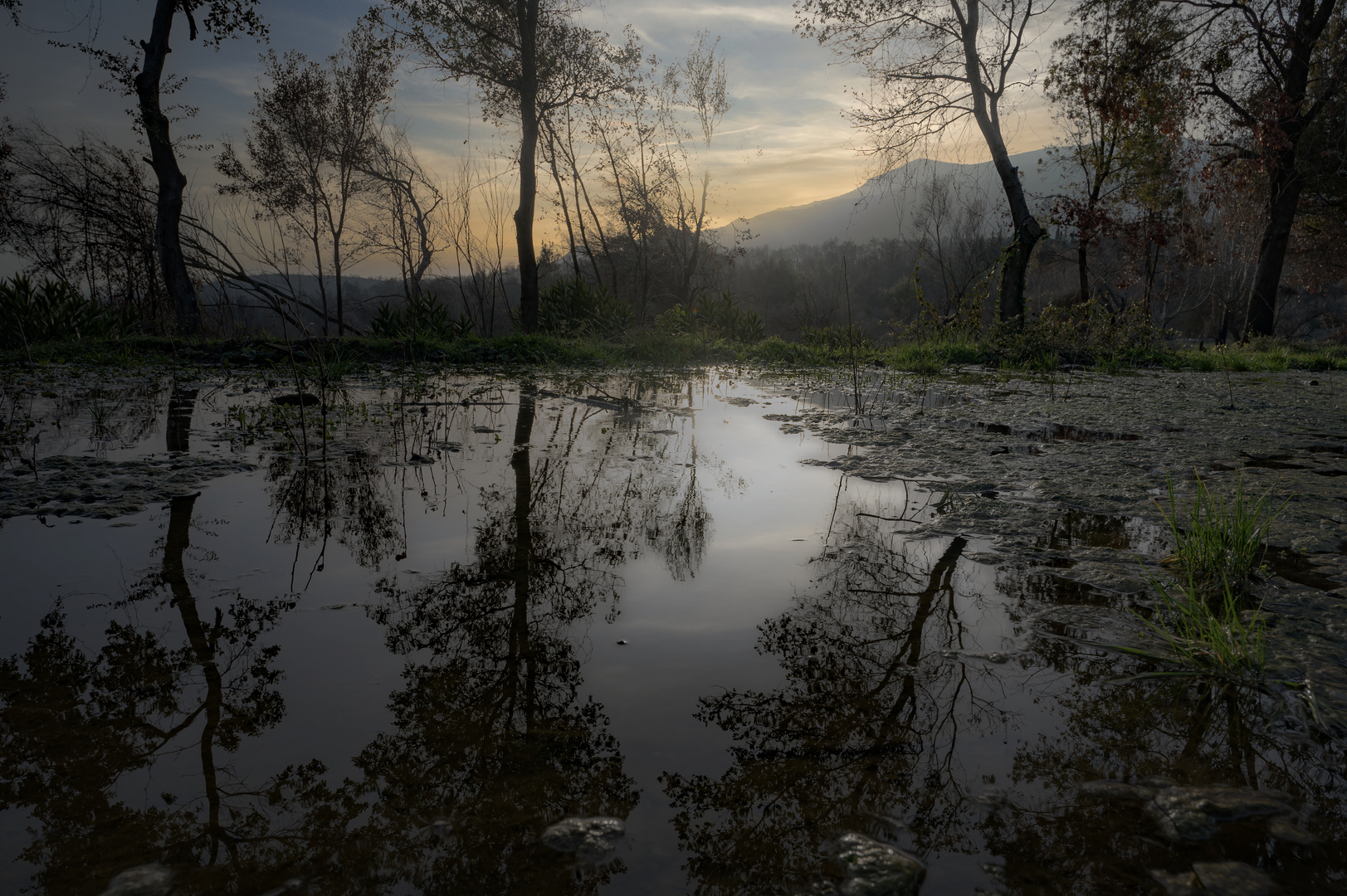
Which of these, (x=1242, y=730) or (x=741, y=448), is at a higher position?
(x=741, y=448)

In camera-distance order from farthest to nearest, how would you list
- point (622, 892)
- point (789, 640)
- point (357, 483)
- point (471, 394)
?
point (471, 394) < point (357, 483) < point (789, 640) < point (622, 892)

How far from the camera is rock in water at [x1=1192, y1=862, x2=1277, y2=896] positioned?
87 centimetres

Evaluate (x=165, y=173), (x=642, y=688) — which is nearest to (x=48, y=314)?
(x=165, y=173)

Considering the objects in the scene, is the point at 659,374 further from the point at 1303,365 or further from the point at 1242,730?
the point at 1303,365

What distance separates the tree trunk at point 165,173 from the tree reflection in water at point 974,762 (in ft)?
40.6

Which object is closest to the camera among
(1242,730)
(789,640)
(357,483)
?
(1242,730)

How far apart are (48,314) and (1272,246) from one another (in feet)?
70.2

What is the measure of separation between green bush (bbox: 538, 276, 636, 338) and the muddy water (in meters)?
9.40

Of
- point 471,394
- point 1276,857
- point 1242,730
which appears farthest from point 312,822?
point 471,394

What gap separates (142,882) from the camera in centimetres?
86

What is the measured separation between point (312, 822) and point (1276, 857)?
142 centimetres

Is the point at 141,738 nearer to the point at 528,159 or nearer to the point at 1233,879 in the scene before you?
the point at 1233,879

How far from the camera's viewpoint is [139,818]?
3.19 feet

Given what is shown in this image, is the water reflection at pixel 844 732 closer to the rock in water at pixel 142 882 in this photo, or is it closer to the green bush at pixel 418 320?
the rock in water at pixel 142 882
